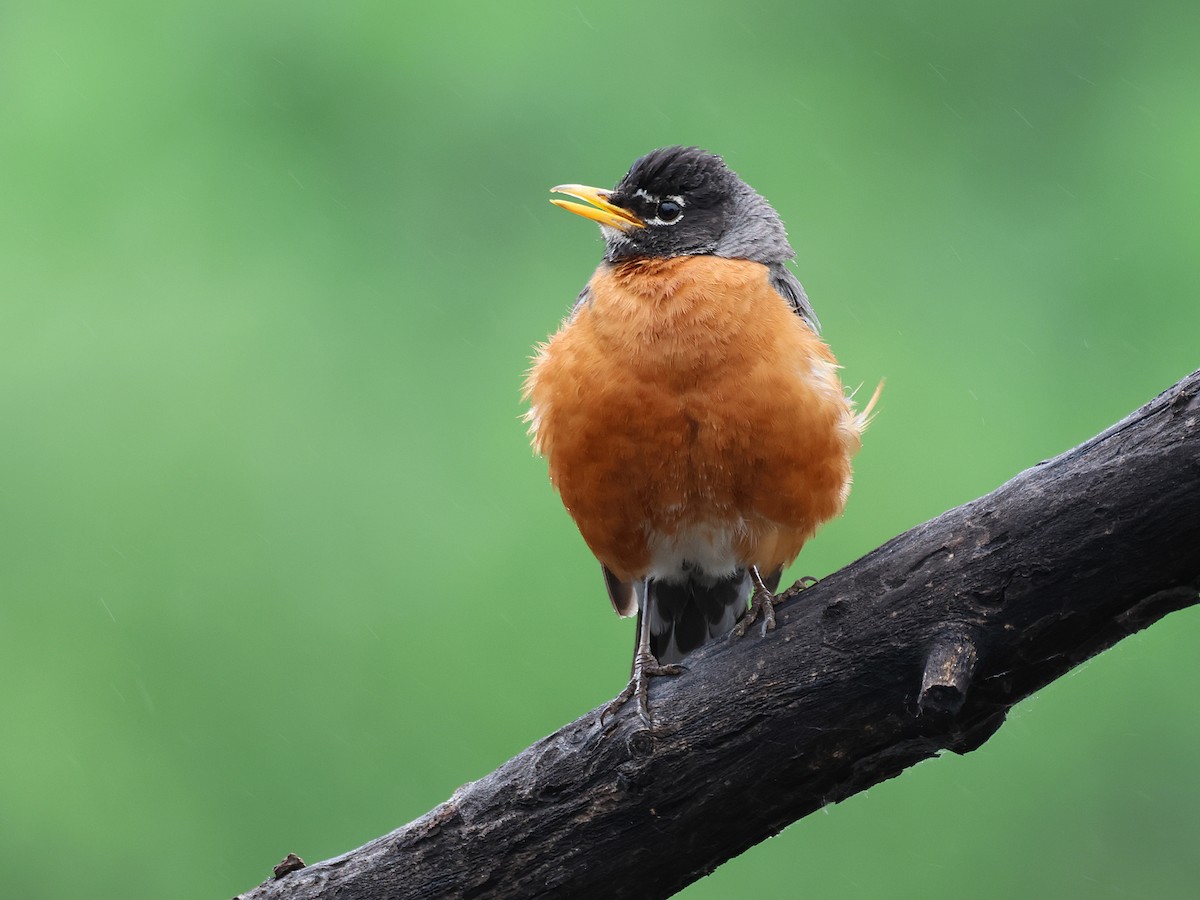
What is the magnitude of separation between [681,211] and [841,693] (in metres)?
2.19

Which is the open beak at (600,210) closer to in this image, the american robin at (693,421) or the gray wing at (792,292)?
the american robin at (693,421)

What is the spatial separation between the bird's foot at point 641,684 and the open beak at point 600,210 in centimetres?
168

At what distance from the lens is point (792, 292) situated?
4.25m

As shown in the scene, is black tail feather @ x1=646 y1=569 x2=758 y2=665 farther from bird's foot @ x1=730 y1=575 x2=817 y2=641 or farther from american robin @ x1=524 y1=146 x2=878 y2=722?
bird's foot @ x1=730 y1=575 x2=817 y2=641

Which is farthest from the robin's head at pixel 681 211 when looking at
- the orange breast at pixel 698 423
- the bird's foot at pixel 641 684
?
the bird's foot at pixel 641 684

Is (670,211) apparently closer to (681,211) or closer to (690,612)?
(681,211)

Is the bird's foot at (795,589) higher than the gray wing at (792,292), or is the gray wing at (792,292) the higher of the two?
the gray wing at (792,292)

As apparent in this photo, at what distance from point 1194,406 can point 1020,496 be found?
1.42 feet

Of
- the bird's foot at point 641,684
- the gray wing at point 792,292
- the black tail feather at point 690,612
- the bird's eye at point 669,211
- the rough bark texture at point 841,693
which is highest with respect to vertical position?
the bird's eye at point 669,211

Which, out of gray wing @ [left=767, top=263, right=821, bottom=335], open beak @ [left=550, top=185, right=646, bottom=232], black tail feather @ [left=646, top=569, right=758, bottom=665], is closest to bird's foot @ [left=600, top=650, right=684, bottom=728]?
black tail feather @ [left=646, top=569, right=758, bottom=665]

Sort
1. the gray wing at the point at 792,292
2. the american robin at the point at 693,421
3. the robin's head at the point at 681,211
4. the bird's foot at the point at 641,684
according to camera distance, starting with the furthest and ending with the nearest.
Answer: the robin's head at the point at 681,211 < the gray wing at the point at 792,292 < the american robin at the point at 693,421 < the bird's foot at the point at 641,684

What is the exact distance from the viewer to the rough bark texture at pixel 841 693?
268cm

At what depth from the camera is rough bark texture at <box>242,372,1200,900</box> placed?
268 cm

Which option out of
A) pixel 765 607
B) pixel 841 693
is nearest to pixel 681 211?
pixel 765 607
